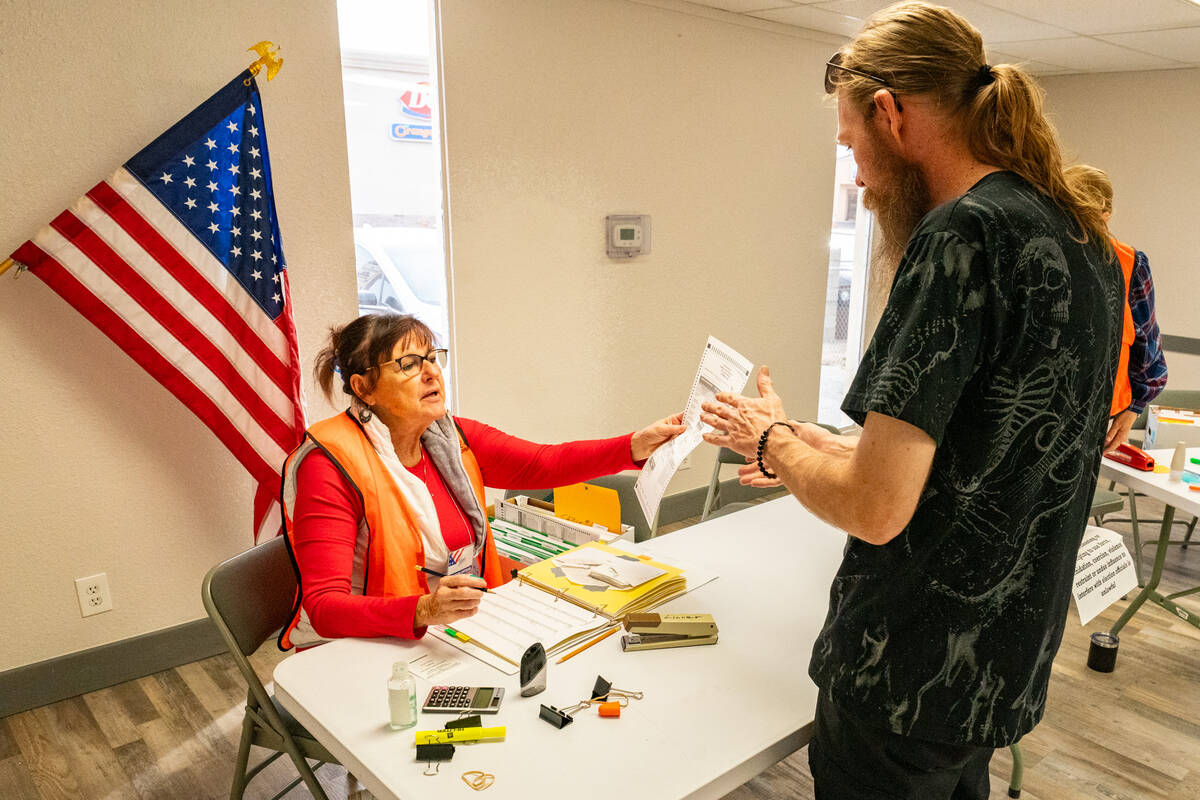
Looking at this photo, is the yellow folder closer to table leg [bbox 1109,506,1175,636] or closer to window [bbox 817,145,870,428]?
table leg [bbox 1109,506,1175,636]

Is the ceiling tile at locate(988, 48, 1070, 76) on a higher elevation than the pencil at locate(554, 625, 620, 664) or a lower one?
higher

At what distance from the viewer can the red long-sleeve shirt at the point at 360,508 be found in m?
1.66

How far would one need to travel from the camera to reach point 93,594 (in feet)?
9.46

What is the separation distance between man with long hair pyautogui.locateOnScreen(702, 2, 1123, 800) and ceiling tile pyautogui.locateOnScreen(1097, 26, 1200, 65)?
438 cm

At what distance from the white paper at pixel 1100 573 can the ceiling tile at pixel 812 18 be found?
3.02 metres

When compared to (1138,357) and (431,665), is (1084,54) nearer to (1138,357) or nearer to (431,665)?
(1138,357)

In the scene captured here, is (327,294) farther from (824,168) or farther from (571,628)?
(824,168)

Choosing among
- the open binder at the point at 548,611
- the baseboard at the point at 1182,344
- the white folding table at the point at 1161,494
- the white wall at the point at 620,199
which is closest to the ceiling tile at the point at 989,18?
the white wall at the point at 620,199

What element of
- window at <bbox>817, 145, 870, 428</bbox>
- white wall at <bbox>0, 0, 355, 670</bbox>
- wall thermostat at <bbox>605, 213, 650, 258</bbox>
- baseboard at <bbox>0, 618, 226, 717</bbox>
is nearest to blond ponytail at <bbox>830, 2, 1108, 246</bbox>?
white wall at <bbox>0, 0, 355, 670</bbox>

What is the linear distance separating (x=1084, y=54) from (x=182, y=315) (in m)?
5.41

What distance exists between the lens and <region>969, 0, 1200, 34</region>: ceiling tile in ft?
→ 12.3

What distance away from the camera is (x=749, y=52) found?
4.45 meters

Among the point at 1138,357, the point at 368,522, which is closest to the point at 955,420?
the point at 368,522

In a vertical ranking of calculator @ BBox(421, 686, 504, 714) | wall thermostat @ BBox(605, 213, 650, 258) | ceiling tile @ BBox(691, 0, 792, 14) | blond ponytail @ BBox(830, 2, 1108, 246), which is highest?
ceiling tile @ BBox(691, 0, 792, 14)
